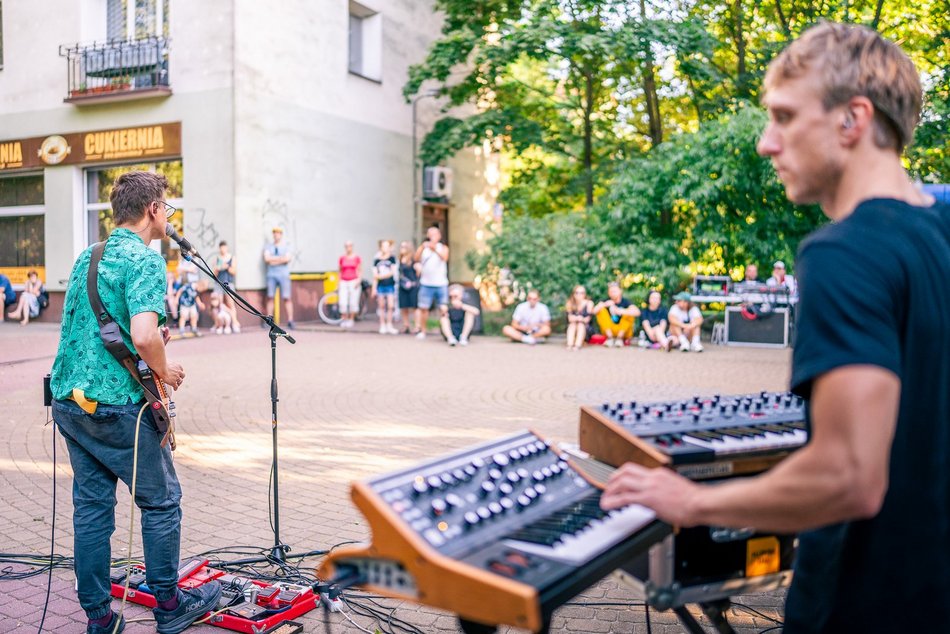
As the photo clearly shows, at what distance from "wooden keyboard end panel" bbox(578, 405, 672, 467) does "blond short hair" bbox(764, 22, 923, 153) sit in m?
1.05

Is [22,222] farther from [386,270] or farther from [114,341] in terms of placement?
[114,341]

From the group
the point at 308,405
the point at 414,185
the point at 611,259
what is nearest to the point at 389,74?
the point at 414,185

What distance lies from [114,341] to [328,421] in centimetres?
507

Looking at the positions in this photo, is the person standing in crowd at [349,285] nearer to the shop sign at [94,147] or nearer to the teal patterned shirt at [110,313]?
the shop sign at [94,147]

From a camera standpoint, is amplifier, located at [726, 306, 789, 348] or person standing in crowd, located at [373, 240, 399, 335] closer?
amplifier, located at [726, 306, 789, 348]

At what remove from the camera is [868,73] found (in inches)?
63.2

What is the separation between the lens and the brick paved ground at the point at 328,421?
4.36 metres

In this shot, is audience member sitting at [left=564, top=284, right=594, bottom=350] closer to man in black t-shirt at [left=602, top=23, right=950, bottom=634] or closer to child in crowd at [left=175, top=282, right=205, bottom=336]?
child in crowd at [left=175, top=282, right=205, bottom=336]

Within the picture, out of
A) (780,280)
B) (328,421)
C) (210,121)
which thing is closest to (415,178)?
(210,121)

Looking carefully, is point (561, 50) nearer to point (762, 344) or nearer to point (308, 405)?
point (762, 344)

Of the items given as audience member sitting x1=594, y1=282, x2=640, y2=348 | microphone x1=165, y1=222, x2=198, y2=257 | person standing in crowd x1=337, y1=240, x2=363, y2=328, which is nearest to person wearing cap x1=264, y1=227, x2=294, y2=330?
person standing in crowd x1=337, y1=240, x2=363, y2=328

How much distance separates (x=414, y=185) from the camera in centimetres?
2400

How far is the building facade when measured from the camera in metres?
18.4

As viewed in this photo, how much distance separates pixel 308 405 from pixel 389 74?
15.5 meters
